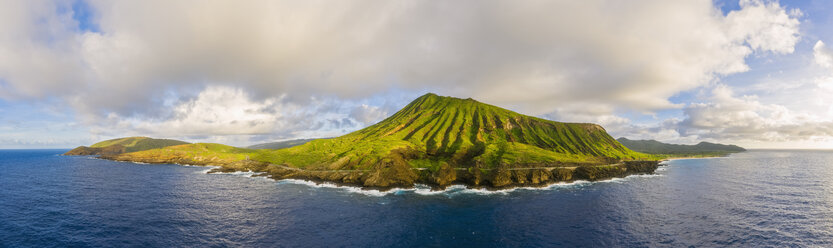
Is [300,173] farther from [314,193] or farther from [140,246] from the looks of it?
[140,246]

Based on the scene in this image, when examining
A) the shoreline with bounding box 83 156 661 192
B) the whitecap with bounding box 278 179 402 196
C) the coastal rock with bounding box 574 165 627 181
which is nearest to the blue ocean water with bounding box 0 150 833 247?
the whitecap with bounding box 278 179 402 196

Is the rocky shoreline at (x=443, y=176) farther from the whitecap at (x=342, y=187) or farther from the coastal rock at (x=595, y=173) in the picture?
the whitecap at (x=342, y=187)

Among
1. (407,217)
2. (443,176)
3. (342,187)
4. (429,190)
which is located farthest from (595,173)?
(342,187)

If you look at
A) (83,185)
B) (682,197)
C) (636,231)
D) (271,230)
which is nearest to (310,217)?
(271,230)

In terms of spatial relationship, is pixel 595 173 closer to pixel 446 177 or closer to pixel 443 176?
pixel 446 177

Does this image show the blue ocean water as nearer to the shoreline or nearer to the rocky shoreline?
the shoreline

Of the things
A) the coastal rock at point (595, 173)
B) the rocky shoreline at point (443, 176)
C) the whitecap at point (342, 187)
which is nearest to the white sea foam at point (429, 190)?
the whitecap at point (342, 187)

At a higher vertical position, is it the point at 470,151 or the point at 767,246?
the point at 470,151

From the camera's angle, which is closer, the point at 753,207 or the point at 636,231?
the point at 636,231

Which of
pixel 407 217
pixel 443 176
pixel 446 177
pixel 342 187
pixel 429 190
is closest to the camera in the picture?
pixel 407 217
